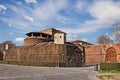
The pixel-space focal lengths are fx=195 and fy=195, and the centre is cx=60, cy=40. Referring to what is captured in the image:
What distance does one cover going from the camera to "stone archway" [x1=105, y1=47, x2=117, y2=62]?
47.4 metres

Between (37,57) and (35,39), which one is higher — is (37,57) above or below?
below

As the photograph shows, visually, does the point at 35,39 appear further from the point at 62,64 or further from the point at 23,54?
the point at 62,64

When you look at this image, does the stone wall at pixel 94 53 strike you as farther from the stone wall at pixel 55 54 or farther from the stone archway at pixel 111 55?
the stone wall at pixel 55 54

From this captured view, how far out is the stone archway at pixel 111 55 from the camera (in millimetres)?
47375

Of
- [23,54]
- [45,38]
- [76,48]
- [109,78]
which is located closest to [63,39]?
[76,48]

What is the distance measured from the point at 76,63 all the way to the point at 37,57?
974cm

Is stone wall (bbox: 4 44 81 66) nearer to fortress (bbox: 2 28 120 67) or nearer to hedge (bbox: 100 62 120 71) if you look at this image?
fortress (bbox: 2 28 120 67)

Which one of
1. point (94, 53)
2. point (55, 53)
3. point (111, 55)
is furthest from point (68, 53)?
point (111, 55)

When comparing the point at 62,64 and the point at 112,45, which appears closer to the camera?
the point at 62,64

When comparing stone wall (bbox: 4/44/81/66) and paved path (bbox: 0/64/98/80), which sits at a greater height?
stone wall (bbox: 4/44/81/66)

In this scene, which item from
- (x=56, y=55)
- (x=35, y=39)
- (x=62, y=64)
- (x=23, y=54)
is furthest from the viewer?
(x=35, y=39)

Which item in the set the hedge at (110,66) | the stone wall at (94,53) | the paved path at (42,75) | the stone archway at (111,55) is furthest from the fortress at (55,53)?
the paved path at (42,75)

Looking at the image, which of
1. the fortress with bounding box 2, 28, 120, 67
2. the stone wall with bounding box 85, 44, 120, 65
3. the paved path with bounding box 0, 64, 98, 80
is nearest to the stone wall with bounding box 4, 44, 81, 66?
the fortress with bounding box 2, 28, 120, 67

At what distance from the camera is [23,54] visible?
175ft
